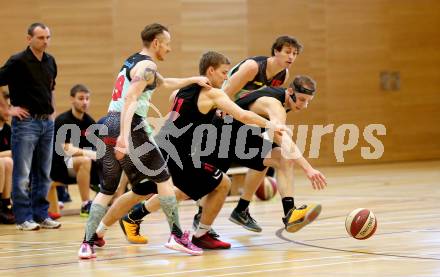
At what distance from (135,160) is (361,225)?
1932mm

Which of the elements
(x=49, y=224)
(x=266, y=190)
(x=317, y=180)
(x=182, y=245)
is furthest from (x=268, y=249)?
(x=266, y=190)

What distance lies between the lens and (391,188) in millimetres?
13320

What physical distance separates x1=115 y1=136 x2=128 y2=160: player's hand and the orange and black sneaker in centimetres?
128

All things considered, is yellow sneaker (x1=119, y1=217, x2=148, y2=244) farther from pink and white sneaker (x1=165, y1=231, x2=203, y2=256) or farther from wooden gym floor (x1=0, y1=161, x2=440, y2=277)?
pink and white sneaker (x1=165, y1=231, x2=203, y2=256)

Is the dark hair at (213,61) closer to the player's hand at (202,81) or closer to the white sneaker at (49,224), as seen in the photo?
the player's hand at (202,81)

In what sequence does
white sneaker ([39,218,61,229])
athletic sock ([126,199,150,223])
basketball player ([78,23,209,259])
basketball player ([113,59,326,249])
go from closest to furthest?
basketball player ([78,23,209,259]) < basketball player ([113,59,326,249]) < athletic sock ([126,199,150,223]) < white sneaker ([39,218,61,229])

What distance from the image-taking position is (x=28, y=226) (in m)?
9.73

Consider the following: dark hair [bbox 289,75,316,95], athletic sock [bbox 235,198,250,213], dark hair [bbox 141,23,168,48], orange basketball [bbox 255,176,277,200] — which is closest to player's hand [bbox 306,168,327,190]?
dark hair [bbox 289,75,316,95]

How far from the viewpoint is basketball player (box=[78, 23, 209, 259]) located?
712 centimetres

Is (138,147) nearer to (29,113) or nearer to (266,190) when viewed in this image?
(29,113)

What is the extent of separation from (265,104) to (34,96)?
2823 millimetres

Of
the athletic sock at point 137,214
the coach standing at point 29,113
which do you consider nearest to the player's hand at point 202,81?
the athletic sock at point 137,214

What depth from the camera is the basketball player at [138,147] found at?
23.4 feet

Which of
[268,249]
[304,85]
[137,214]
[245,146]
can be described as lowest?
[268,249]
